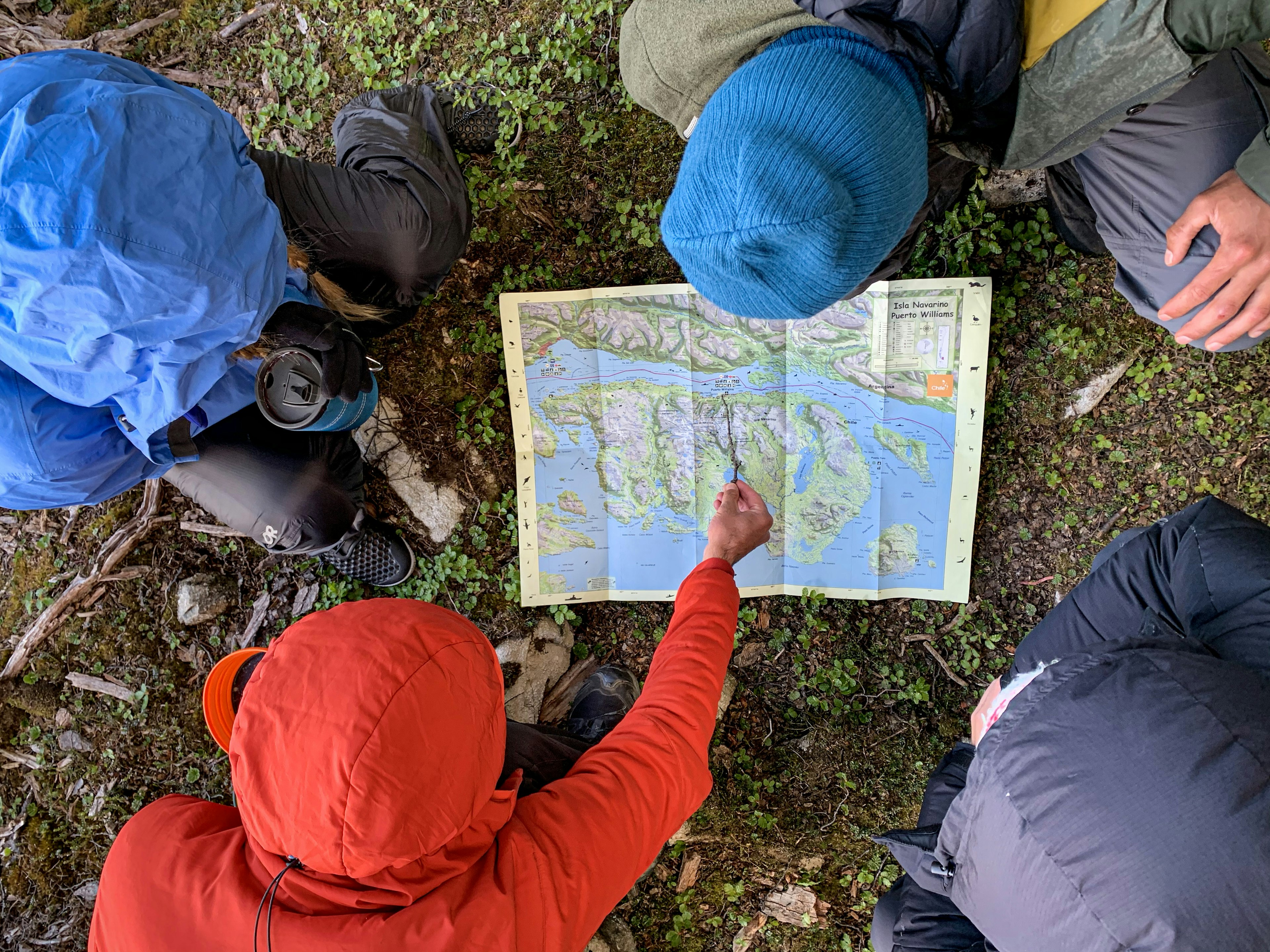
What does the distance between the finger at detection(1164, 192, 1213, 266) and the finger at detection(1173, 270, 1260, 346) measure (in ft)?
0.42

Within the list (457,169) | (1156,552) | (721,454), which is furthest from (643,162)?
(1156,552)

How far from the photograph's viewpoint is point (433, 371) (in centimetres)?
277

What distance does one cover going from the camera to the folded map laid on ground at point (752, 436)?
2.48 metres

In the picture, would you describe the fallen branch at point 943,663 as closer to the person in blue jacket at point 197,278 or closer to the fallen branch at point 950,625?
the fallen branch at point 950,625

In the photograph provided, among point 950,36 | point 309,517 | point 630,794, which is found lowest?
point 630,794

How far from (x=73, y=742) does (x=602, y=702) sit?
213cm

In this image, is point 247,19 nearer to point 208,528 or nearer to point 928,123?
point 208,528

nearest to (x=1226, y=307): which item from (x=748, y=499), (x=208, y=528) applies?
(x=748, y=499)

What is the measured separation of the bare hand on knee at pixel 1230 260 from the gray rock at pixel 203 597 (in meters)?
3.26

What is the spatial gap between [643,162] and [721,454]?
111 centimetres

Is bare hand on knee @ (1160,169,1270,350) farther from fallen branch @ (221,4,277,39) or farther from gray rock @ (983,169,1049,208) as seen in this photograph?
fallen branch @ (221,4,277,39)

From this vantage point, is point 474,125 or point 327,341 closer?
point 327,341

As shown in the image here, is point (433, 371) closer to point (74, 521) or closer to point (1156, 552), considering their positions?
point (74, 521)

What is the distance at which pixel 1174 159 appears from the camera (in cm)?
173
